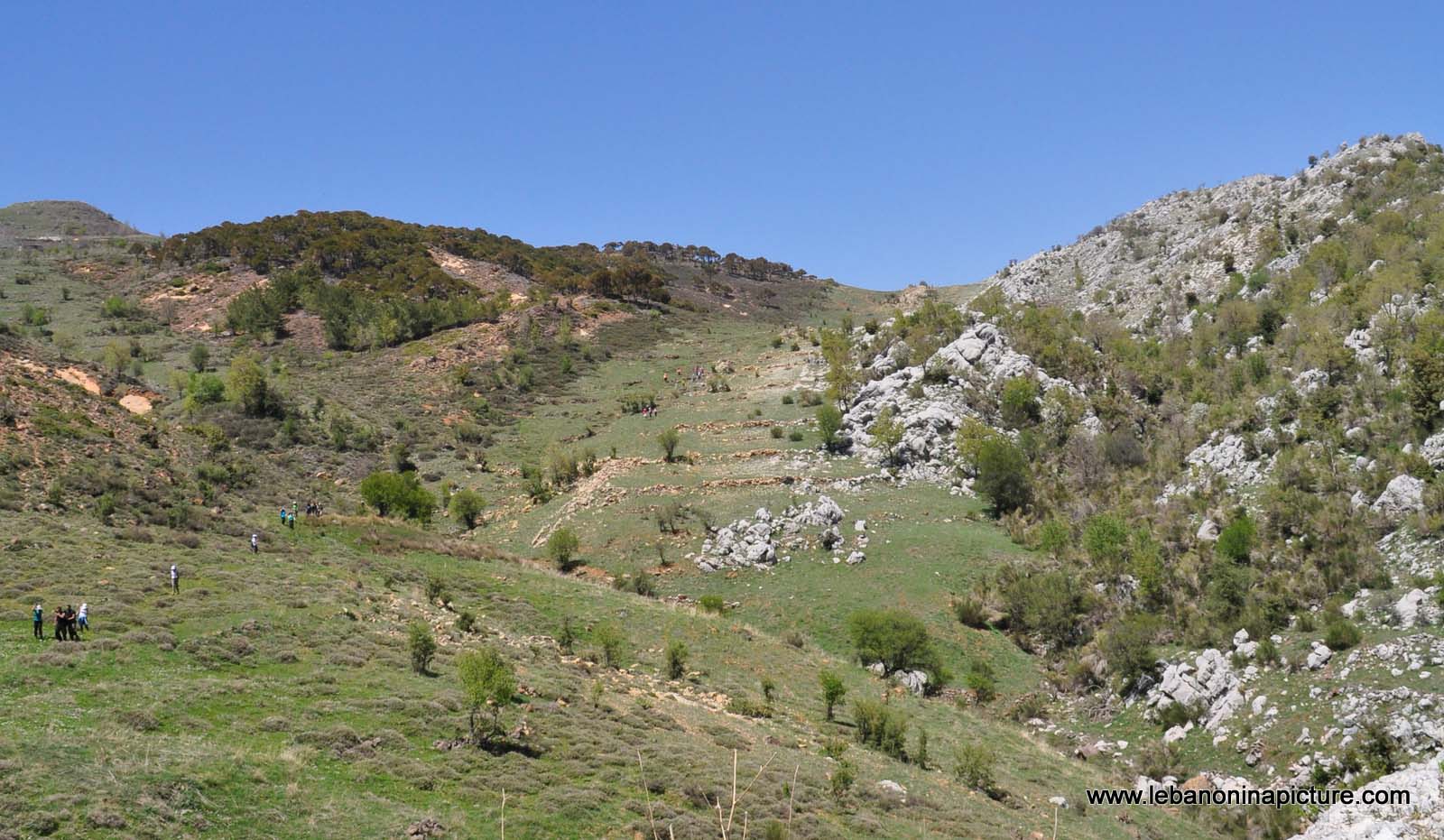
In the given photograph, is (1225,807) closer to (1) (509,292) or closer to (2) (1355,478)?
(2) (1355,478)

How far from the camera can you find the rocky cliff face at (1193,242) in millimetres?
50250

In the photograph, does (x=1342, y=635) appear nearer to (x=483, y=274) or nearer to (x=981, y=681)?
(x=981, y=681)

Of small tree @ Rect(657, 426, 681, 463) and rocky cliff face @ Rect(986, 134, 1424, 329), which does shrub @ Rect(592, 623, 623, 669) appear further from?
rocky cliff face @ Rect(986, 134, 1424, 329)

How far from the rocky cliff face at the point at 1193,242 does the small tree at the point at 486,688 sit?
45.4 m

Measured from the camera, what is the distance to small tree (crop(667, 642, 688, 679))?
87.0 feet

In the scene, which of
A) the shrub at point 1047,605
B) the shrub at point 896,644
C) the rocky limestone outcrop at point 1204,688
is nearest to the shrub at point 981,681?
the shrub at point 896,644

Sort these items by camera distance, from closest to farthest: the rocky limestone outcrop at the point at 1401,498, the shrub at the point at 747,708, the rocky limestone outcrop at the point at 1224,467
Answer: the shrub at the point at 747,708 → the rocky limestone outcrop at the point at 1401,498 → the rocky limestone outcrop at the point at 1224,467

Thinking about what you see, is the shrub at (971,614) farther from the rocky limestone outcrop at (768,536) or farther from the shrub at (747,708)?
the shrub at (747,708)

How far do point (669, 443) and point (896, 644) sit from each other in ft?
78.0

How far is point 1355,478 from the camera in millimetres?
28281

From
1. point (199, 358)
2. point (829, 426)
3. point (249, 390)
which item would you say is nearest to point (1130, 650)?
point (829, 426)

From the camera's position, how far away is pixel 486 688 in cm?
1845

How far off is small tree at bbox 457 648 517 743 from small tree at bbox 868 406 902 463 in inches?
1240

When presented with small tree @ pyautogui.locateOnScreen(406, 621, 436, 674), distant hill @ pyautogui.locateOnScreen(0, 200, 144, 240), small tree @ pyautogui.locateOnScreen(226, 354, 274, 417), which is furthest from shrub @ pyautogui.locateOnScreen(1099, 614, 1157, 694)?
distant hill @ pyautogui.locateOnScreen(0, 200, 144, 240)
